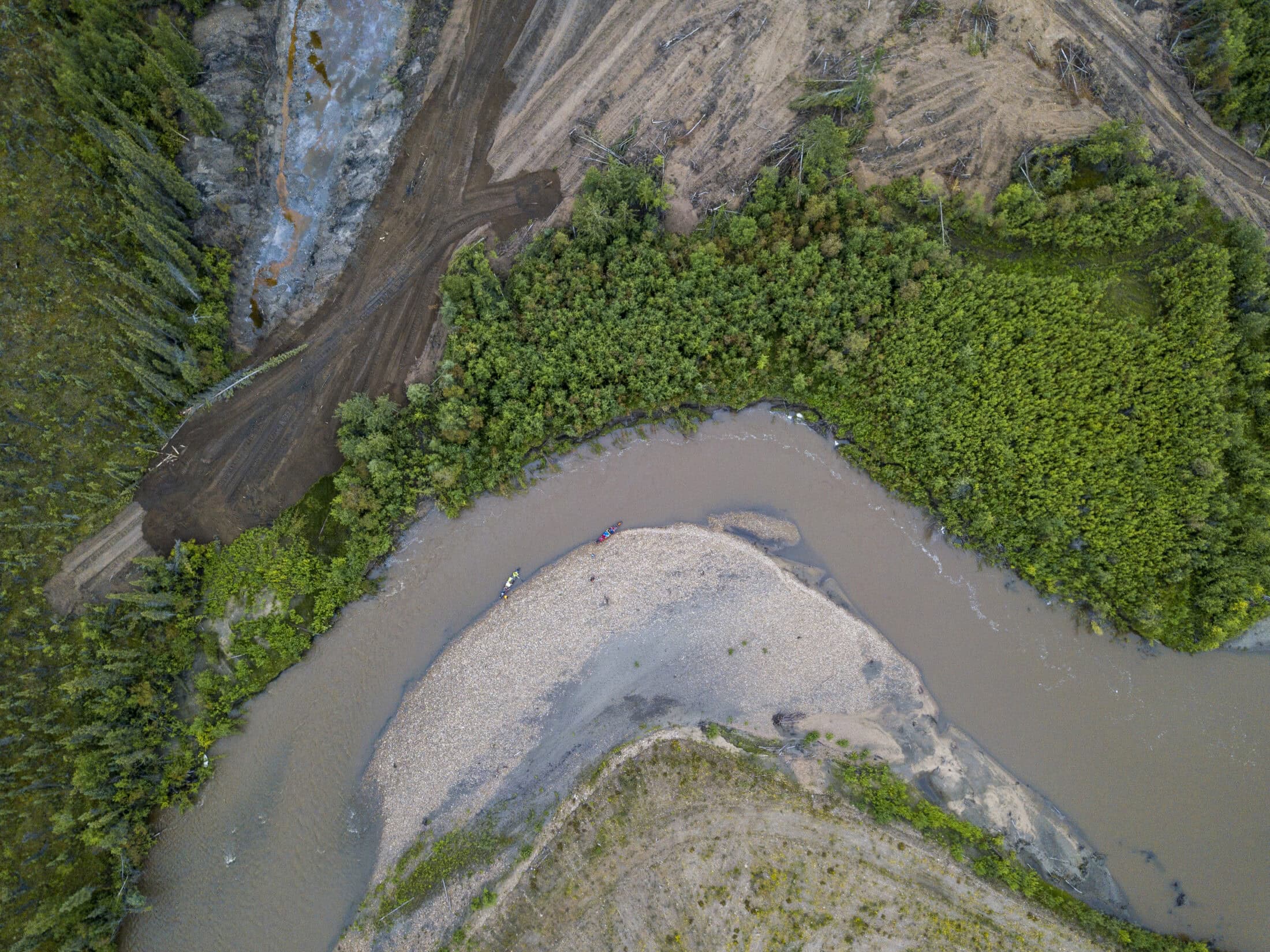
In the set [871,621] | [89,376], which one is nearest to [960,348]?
[871,621]

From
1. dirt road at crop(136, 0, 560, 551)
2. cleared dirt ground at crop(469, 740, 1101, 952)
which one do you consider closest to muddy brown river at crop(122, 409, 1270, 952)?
cleared dirt ground at crop(469, 740, 1101, 952)

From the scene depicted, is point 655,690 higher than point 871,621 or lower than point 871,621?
higher

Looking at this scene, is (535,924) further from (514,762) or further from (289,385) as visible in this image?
(289,385)

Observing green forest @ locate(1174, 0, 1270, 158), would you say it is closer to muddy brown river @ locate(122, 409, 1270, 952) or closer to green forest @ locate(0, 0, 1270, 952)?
green forest @ locate(0, 0, 1270, 952)

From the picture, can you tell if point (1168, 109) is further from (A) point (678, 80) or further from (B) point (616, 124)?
(B) point (616, 124)

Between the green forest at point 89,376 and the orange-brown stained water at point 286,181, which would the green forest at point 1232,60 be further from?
the green forest at point 89,376

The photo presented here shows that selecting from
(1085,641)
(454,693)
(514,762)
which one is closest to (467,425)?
(454,693)

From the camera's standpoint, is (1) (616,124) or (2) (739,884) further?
(1) (616,124)
